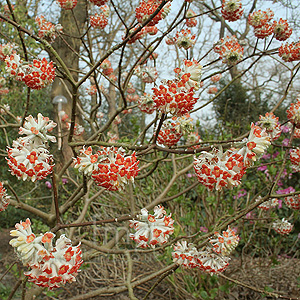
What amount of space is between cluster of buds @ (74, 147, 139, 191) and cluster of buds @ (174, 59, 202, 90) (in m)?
0.31

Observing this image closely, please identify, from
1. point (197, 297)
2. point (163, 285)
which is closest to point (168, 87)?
point (197, 297)

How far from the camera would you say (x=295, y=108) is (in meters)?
1.64

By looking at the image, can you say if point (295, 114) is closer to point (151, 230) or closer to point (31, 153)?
point (151, 230)

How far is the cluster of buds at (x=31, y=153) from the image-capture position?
2.95 ft

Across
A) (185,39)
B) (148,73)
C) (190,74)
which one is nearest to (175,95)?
(190,74)

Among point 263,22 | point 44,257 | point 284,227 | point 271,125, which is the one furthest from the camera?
point 284,227


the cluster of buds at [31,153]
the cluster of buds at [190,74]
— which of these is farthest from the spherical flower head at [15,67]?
the cluster of buds at [190,74]

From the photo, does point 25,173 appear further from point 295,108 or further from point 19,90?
point 19,90

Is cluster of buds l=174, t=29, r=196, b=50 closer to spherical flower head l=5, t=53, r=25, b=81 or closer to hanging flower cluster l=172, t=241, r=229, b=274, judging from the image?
spherical flower head l=5, t=53, r=25, b=81

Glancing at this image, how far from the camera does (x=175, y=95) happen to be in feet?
3.26

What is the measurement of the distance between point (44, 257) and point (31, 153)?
0.31m

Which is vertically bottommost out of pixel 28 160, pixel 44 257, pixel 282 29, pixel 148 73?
pixel 44 257

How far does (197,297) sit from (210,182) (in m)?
1.97

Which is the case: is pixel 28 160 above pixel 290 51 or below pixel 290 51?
below
